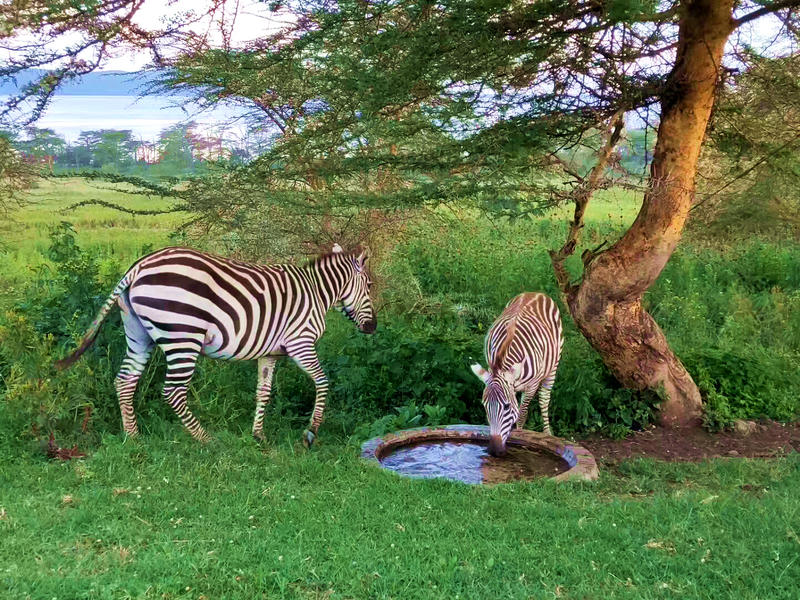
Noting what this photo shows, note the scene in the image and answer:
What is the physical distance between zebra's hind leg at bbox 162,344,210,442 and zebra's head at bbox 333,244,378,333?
5.41 feet

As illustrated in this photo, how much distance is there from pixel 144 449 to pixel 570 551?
331 centimetres

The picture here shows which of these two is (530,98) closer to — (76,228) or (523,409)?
(523,409)

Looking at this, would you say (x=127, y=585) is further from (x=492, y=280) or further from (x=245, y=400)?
(x=492, y=280)

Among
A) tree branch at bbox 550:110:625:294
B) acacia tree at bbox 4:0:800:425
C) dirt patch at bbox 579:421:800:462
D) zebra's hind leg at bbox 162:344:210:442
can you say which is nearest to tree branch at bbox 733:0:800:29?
acacia tree at bbox 4:0:800:425

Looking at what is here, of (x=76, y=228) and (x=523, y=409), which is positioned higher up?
(x=76, y=228)

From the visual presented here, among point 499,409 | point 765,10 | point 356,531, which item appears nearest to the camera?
point 356,531

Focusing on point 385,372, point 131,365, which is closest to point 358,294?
point 385,372

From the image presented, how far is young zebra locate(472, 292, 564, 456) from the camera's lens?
19.5 feet

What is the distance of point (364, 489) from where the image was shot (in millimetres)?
5094

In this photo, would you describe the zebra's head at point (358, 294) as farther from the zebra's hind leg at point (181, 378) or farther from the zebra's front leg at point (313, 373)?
the zebra's hind leg at point (181, 378)

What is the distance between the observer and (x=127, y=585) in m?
3.59

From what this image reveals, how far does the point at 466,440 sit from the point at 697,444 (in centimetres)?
233

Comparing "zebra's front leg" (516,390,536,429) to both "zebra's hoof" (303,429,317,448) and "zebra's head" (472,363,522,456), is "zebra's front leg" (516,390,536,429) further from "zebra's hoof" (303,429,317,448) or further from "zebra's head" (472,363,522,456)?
"zebra's hoof" (303,429,317,448)

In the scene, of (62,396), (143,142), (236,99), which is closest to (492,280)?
(236,99)
